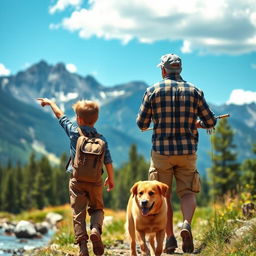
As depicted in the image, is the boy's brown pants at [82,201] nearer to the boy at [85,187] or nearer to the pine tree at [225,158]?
the boy at [85,187]

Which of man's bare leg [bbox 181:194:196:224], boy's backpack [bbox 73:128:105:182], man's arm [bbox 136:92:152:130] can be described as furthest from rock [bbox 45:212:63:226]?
boy's backpack [bbox 73:128:105:182]

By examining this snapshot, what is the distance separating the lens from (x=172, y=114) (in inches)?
287

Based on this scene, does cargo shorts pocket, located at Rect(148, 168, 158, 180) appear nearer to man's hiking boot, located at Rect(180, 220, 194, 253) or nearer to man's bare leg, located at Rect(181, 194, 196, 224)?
man's bare leg, located at Rect(181, 194, 196, 224)

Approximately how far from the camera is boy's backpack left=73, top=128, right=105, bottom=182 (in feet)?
21.3

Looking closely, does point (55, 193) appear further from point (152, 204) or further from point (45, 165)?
point (152, 204)

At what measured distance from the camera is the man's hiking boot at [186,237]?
23.9 feet

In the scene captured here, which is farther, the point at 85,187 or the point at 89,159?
the point at 85,187

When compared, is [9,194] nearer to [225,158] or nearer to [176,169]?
[225,158]

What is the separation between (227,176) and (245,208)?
4712cm

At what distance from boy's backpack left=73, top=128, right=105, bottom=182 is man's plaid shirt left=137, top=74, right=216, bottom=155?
113 cm

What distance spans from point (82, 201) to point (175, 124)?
1720 millimetres

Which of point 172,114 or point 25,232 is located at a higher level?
point 172,114

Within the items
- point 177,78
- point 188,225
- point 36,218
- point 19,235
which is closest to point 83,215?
point 188,225

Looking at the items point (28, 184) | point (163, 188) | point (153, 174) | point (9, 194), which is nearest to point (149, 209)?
point (163, 188)
